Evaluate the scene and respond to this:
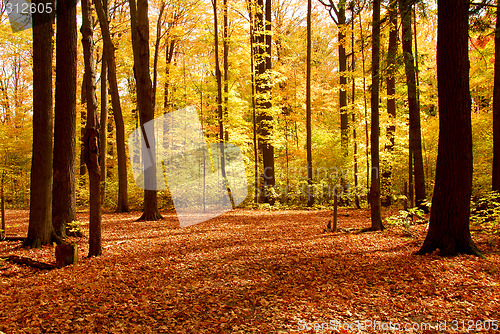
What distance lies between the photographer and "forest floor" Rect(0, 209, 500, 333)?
131 inches

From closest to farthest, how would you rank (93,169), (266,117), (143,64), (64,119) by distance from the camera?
(93,169)
(64,119)
(143,64)
(266,117)

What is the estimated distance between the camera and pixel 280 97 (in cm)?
1512

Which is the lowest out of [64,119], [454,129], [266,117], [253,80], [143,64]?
[454,129]

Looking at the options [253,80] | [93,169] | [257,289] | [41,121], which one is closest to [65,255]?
[93,169]

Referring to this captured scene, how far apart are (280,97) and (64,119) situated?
33.1 ft

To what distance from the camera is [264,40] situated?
1566 centimetres

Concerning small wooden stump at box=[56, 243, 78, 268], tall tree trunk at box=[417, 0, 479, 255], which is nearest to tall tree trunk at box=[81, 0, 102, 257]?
small wooden stump at box=[56, 243, 78, 268]

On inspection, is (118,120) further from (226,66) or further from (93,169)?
(93,169)

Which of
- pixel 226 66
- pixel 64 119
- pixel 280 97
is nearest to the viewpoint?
pixel 64 119

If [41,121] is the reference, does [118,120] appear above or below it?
above

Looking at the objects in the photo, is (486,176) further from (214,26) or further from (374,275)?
(214,26)

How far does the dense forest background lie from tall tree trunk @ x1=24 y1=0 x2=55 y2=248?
24.0 ft

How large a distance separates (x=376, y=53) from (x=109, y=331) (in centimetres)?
791

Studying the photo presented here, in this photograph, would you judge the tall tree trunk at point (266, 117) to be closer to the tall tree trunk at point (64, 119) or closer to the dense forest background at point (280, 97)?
the dense forest background at point (280, 97)
